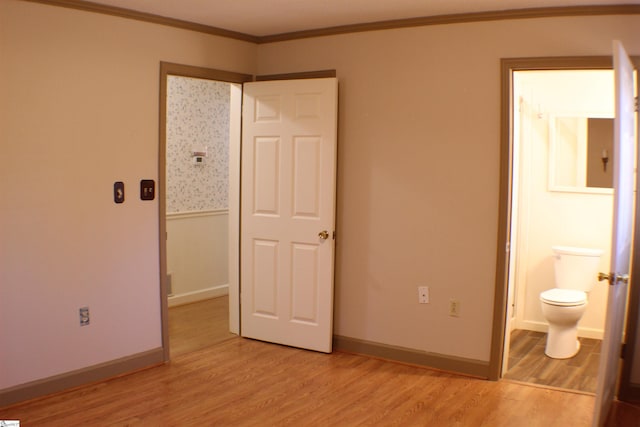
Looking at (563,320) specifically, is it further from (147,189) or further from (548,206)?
(147,189)

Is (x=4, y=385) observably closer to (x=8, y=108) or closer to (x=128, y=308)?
(x=128, y=308)

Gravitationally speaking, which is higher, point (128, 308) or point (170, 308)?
point (128, 308)

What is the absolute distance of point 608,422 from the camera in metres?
3.16

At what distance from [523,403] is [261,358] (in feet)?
5.71

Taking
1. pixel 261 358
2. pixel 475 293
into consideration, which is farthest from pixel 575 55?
pixel 261 358

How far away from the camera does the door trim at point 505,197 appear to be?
Result: 343cm

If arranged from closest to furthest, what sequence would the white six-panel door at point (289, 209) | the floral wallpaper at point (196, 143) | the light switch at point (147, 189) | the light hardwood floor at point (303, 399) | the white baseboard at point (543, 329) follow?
the light hardwood floor at point (303, 399)
the light switch at point (147, 189)
the white six-panel door at point (289, 209)
the white baseboard at point (543, 329)
the floral wallpaper at point (196, 143)

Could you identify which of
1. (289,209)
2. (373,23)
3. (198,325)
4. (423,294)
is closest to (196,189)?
(198,325)

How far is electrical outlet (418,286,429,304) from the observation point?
3.91m

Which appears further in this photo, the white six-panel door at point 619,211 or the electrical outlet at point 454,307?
the electrical outlet at point 454,307

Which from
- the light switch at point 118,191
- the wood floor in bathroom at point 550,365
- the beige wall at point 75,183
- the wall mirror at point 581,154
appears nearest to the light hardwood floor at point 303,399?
the wood floor in bathroom at point 550,365

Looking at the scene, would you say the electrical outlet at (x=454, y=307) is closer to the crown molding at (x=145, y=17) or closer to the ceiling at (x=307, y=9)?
the ceiling at (x=307, y=9)

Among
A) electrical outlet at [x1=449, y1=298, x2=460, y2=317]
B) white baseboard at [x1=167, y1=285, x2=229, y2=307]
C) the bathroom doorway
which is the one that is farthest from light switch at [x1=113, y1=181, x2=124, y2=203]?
the bathroom doorway

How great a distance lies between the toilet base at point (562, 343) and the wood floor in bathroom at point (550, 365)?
5cm
